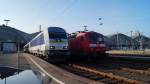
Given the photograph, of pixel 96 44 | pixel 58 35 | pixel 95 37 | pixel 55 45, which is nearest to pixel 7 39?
pixel 58 35

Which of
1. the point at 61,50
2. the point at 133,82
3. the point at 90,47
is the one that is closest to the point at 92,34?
the point at 90,47

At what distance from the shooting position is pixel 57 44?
28391mm

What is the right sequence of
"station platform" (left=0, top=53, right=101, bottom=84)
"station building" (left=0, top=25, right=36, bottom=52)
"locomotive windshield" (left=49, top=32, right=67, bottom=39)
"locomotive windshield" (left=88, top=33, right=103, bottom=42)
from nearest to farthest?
"station platform" (left=0, top=53, right=101, bottom=84) < "locomotive windshield" (left=88, top=33, right=103, bottom=42) < "locomotive windshield" (left=49, top=32, right=67, bottom=39) < "station building" (left=0, top=25, right=36, bottom=52)

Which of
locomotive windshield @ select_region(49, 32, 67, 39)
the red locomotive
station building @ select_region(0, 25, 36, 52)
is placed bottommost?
the red locomotive

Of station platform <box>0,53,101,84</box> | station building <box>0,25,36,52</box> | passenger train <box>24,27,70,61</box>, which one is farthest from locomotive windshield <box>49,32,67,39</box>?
station building <box>0,25,36,52</box>

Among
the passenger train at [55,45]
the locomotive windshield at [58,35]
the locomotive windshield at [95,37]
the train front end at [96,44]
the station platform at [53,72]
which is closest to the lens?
the station platform at [53,72]

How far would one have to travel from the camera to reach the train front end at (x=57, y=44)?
27.8 metres

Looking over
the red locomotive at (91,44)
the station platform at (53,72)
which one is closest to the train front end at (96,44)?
the red locomotive at (91,44)

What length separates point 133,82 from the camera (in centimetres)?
1314

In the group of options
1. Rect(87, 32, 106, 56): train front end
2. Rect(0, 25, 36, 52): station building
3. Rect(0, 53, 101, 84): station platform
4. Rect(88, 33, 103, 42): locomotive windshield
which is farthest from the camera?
Rect(0, 25, 36, 52): station building

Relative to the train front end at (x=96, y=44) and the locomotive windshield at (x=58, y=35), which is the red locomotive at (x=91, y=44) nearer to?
the train front end at (x=96, y=44)

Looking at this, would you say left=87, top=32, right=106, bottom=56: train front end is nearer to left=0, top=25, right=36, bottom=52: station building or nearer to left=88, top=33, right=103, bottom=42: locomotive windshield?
left=88, top=33, right=103, bottom=42: locomotive windshield

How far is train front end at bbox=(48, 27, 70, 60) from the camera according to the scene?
2777cm

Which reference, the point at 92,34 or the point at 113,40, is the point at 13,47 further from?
the point at 92,34
